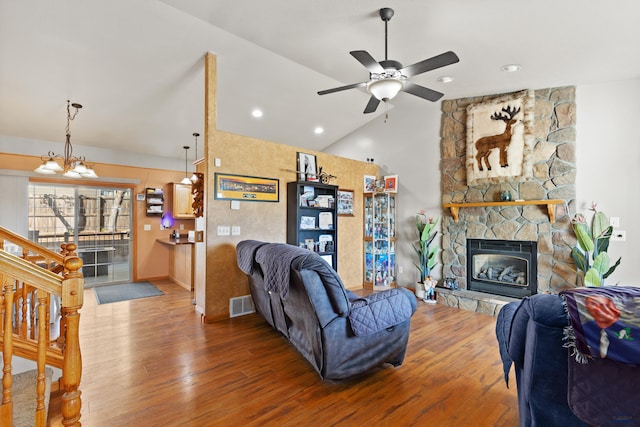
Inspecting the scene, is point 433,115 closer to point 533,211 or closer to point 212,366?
point 533,211

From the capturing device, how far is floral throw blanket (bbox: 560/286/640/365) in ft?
3.78

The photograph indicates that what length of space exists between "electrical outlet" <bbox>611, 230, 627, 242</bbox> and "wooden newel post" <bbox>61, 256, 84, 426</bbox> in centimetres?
540

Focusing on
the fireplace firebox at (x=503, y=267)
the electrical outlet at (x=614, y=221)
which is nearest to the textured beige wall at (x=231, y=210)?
the fireplace firebox at (x=503, y=267)

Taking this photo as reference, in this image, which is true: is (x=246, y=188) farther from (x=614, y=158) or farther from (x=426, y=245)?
(x=614, y=158)

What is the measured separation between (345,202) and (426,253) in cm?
165

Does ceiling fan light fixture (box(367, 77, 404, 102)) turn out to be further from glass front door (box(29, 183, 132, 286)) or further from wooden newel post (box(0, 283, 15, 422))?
glass front door (box(29, 183, 132, 286))

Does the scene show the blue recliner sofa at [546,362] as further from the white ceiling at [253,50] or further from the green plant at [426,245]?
the green plant at [426,245]

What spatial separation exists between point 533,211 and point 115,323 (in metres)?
5.78

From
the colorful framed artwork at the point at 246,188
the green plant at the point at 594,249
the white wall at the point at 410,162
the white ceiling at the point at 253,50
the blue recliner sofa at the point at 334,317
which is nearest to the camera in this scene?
the blue recliner sofa at the point at 334,317

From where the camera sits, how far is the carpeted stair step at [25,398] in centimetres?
162

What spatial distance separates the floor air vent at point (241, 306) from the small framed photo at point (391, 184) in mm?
3002

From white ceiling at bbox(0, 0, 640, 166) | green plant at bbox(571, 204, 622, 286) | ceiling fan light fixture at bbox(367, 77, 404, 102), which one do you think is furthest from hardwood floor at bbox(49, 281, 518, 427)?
white ceiling at bbox(0, 0, 640, 166)

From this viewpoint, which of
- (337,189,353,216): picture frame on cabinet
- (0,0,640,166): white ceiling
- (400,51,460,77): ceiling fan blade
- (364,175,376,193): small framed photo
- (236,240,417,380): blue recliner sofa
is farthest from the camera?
(364,175,376,193): small framed photo

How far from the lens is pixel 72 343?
1.50m
